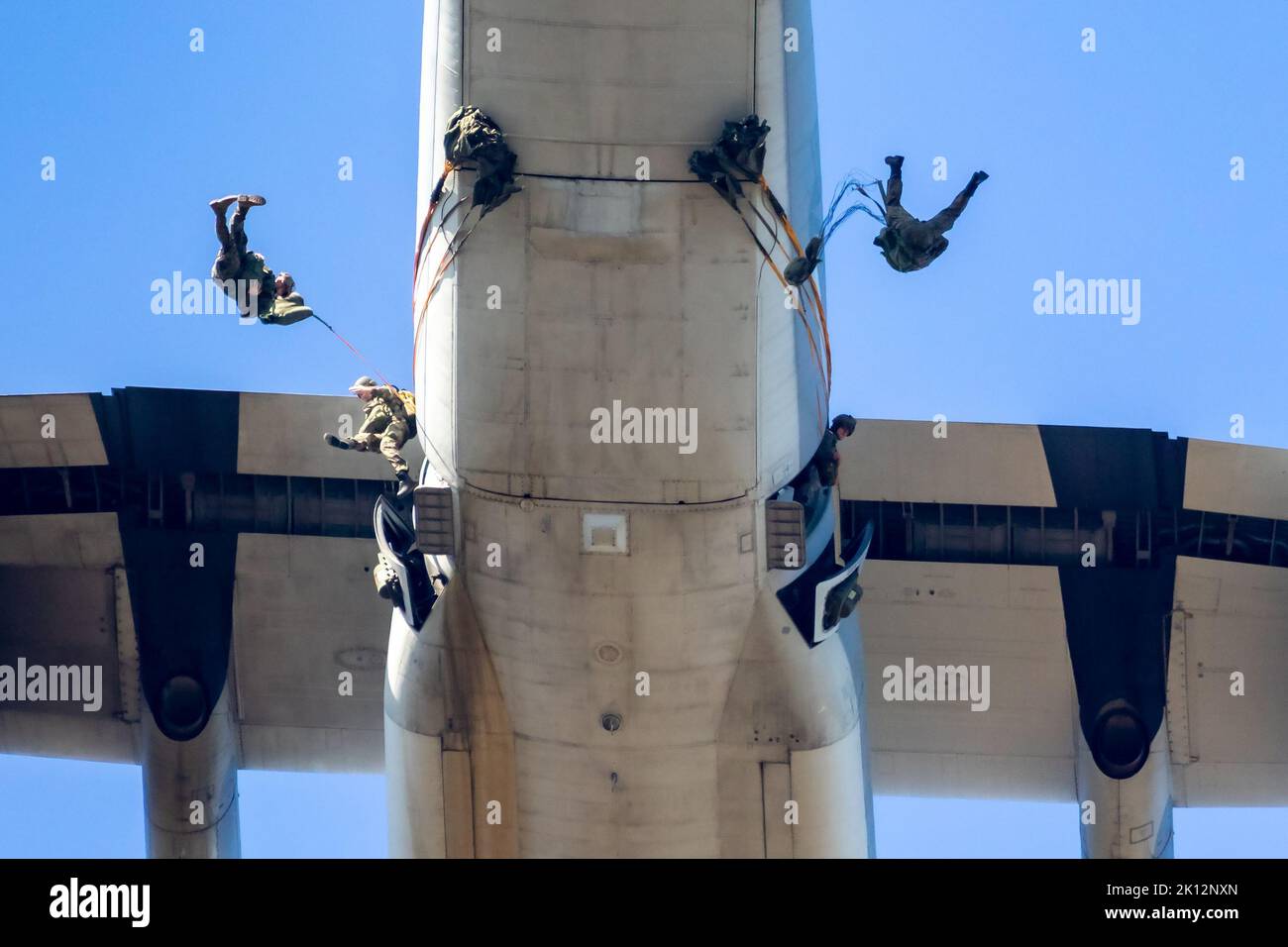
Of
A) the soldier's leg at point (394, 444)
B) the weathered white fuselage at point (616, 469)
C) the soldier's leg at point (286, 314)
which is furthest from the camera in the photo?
the soldier's leg at point (394, 444)

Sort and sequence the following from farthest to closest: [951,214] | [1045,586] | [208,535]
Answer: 1. [1045,586]
2. [208,535]
3. [951,214]

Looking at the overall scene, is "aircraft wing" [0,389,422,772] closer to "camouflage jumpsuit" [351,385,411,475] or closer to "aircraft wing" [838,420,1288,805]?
"camouflage jumpsuit" [351,385,411,475]

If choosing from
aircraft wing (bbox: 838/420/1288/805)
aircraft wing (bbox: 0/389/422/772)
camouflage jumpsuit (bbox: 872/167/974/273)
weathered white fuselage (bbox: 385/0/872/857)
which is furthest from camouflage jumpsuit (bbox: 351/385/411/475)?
aircraft wing (bbox: 838/420/1288/805)

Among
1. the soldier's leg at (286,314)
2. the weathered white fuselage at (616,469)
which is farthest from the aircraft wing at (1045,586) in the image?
the soldier's leg at (286,314)

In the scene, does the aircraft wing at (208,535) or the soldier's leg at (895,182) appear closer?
the soldier's leg at (895,182)

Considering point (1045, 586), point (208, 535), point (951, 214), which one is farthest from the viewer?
point (1045, 586)

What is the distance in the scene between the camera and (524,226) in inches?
872

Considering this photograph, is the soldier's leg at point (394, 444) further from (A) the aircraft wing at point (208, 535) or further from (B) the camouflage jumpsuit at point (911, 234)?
(B) the camouflage jumpsuit at point (911, 234)

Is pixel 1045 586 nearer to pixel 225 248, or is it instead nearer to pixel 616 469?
pixel 616 469

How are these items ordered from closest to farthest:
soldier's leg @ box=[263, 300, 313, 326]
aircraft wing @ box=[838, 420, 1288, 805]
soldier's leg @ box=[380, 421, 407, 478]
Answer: soldier's leg @ box=[263, 300, 313, 326]
soldier's leg @ box=[380, 421, 407, 478]
aircraft wing @ box=[838, 420, 1288, 805]

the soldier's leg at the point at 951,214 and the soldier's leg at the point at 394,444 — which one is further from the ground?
the soldier's leg at the point at 951,214

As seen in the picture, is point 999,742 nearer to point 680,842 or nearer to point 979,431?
point 979,431

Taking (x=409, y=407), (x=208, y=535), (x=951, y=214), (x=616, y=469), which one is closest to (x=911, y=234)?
(x=951, y=214)
